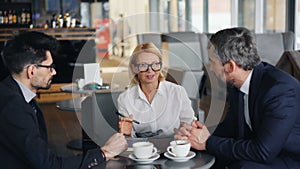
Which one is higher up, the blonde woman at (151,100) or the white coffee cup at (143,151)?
the blonde woman at (151,100)

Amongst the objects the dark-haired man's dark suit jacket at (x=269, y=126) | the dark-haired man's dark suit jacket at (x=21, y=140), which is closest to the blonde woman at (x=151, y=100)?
the dark-haired man's dark suit jacket at (x=269, y=126)

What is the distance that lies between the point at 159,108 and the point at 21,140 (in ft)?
3.17

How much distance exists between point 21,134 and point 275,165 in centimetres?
109

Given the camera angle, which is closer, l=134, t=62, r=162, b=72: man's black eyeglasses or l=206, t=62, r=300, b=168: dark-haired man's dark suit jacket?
l=206, t=62, r=300, b=168: dark-haired man's dark suit jacket

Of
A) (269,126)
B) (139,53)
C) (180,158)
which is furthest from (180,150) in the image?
(139,53)

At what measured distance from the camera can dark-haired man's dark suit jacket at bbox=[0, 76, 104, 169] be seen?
1.58 metres

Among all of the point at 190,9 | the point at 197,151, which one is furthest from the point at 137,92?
the point at 190,9

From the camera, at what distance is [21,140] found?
1580 millimetres

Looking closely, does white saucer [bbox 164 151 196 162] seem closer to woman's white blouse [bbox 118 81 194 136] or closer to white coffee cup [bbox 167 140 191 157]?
white coffee cup [bbox 167 140 191 157]

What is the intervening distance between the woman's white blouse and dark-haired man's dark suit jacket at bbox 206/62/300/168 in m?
0.42

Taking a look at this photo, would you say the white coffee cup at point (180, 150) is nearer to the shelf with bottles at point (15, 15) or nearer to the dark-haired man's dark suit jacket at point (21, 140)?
the dark-haired man's dark suit jacket at point (21, 140)

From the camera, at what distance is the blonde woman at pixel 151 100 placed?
2350 millimetres

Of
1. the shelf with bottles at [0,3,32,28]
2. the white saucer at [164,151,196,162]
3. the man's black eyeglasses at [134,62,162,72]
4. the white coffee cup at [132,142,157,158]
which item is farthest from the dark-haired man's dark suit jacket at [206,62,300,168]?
the shelf with bottles at [0,3,32,28]

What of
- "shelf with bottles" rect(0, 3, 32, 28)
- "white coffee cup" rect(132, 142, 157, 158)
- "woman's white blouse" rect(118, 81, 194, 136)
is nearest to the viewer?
"white coffee cup" rect(132, 142, 157, 158)
